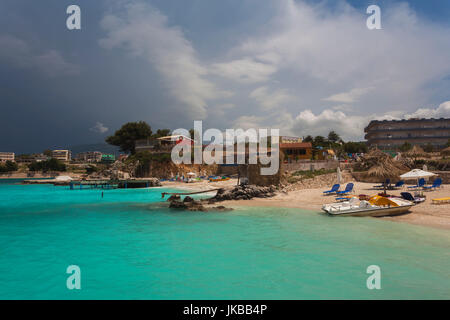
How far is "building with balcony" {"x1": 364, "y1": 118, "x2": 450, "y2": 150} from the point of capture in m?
56.4

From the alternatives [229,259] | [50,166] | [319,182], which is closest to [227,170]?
[319,182]

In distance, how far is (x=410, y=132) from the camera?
5803 cm

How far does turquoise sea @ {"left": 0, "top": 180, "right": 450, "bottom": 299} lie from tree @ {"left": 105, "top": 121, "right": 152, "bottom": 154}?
176 feet

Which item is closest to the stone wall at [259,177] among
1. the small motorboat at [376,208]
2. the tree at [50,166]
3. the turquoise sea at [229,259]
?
the turquoise sea at [229,259]

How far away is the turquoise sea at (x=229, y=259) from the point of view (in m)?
6.48

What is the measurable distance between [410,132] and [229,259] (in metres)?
65.2

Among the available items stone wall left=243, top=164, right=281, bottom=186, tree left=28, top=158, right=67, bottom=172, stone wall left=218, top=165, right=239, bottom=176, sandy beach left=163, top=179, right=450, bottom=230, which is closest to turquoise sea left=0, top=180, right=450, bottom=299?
sandy beach left=163, top=179, right=450, bottom=230

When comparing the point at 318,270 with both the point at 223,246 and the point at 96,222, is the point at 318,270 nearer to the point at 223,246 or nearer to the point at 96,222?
the point at 223,246

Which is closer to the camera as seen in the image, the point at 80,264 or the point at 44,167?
the point at 80,264

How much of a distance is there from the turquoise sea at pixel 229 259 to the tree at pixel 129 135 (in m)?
53.7

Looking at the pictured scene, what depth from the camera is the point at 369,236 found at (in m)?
10.5

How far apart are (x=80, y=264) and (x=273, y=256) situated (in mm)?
6296

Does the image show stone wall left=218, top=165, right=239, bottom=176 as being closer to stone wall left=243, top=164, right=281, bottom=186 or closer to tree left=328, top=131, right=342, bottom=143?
stone wall left=243, top=164, right=281, bottom=186

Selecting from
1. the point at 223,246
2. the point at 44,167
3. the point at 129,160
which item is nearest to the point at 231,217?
the point at 223,246
